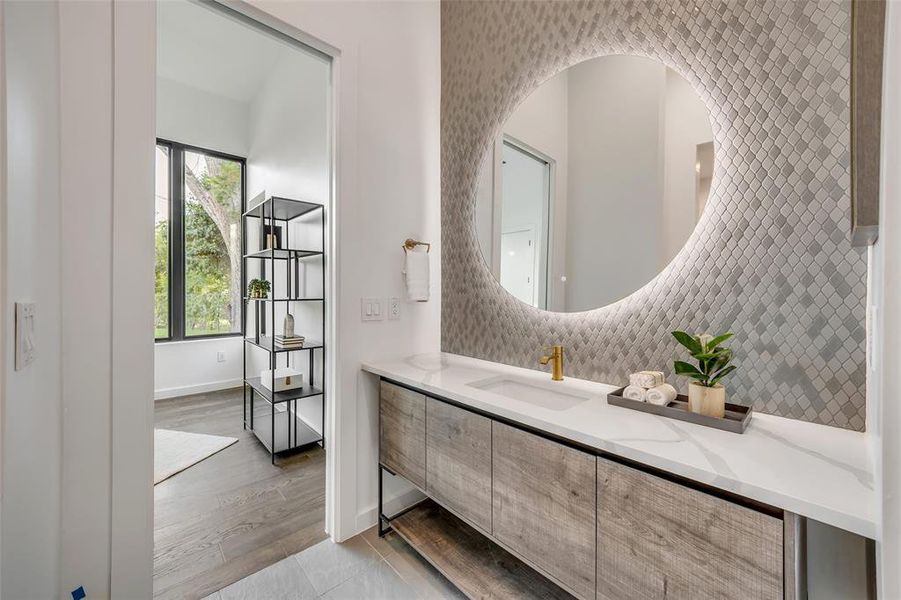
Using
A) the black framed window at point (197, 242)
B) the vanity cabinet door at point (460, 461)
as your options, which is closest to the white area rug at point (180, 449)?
the black framed window at point (197, 242)

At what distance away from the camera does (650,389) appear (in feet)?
3.89

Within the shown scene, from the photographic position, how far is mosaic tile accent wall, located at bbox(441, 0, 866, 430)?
3.31 ft

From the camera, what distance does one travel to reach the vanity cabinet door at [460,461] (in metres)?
1.28

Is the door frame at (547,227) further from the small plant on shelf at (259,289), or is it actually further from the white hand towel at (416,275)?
the small plant on shelf at (259,289)

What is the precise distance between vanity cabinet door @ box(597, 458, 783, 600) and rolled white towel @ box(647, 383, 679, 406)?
1.01 feet

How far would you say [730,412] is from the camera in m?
1.08

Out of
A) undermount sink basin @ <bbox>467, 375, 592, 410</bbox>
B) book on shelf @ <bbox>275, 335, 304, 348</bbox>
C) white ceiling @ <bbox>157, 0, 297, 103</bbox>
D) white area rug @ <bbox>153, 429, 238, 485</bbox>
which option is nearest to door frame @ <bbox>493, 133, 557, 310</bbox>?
undermount sink basin @ <bbox>467, 375, 592, 410</bbox>

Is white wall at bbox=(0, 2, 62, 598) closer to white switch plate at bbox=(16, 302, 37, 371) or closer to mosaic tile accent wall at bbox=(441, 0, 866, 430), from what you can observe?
white switch plate at bbox=(16, 302, 37, 371)

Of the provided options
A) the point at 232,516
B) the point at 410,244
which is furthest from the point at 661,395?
the point at 232,516

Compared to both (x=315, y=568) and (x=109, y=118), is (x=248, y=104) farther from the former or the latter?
(x=315, y=568)

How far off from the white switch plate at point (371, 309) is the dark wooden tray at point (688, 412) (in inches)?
43.5

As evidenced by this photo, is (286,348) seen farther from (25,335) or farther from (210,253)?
(210,253)

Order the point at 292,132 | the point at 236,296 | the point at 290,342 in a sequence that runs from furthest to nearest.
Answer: the point at 236,296 → the point at 292,132 → the point at 290,342

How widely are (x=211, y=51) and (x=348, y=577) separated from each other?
4176mm
